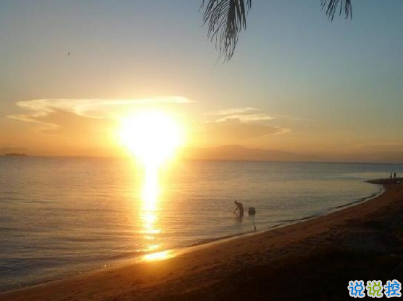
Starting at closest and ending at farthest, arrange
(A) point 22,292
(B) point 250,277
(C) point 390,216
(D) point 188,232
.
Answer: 1. (B) point 250,277
2. (A) point 22,292
3. (C) point 390,216
4. (D) point 188,232

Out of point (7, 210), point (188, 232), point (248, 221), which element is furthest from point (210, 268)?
point (7, 210)

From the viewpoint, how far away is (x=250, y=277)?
10406 millimetres

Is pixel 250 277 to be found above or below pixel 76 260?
above

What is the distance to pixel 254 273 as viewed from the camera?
10875 mm

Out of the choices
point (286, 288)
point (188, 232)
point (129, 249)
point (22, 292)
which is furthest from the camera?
point (188, 232)

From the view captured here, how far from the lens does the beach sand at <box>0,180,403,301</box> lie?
29.3 feet

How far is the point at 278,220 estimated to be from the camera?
3083cm

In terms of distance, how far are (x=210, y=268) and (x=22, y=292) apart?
19.8 ft

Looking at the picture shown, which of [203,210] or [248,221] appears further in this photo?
[203,210]

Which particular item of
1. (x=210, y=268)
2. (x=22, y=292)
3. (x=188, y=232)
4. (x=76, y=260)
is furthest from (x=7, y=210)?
(x=210, y=268)

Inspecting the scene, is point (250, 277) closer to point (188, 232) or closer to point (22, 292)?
point (22, 292)

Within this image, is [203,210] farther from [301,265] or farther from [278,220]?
[301,265]

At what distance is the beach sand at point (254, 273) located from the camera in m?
8.92

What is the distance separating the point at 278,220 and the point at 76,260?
16935 mm
